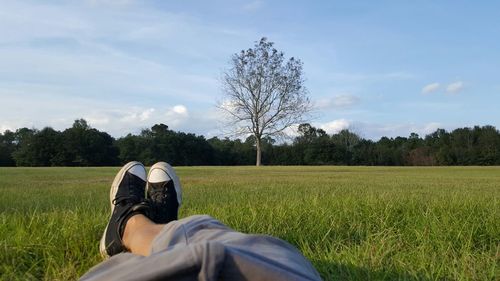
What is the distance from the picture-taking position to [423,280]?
2.04m

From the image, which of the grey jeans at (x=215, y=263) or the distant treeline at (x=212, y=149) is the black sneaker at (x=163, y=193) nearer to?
the grey jeans at (x=215, y=263)

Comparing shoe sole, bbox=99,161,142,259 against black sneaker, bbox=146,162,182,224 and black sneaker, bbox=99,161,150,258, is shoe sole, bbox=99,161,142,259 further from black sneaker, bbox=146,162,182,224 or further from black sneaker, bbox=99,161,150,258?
black sneaker, bbox=146,162,182,224

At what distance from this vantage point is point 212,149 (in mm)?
54719

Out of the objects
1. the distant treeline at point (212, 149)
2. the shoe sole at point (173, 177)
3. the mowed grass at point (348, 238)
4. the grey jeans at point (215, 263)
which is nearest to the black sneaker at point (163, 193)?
the shoe sole at point (173, 177)

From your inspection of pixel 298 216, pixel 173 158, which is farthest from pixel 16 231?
pixel 173 158

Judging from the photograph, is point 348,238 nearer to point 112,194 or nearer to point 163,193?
point 163,193

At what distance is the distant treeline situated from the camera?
46844mm

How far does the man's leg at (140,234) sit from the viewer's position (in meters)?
1.82

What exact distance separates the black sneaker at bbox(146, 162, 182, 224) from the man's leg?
1.24 ft

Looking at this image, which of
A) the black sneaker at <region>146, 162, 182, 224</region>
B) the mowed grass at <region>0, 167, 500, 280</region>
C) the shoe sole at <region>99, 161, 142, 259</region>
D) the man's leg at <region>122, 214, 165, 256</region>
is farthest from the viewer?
the black sneaker at <region>146, 162, 182, 224</region>

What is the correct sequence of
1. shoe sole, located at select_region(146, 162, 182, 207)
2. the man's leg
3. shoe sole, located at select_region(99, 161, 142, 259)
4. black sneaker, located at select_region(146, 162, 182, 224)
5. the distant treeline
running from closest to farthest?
the man's leg → shoe sole, located at select_region(99, 161, 142, 259) → black sneaker, located at select_region(146, 162, 182, 224) → shoe sole, located at select_region(146, 162, 182, 207) → the distant treeline

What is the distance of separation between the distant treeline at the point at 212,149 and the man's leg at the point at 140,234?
43.3 metres

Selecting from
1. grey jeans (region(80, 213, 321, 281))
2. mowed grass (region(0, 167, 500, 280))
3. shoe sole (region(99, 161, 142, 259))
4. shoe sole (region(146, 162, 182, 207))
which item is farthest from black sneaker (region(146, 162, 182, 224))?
grey jeans (region(80, 213, 321, 281))

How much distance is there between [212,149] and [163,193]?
5171 centimetres
